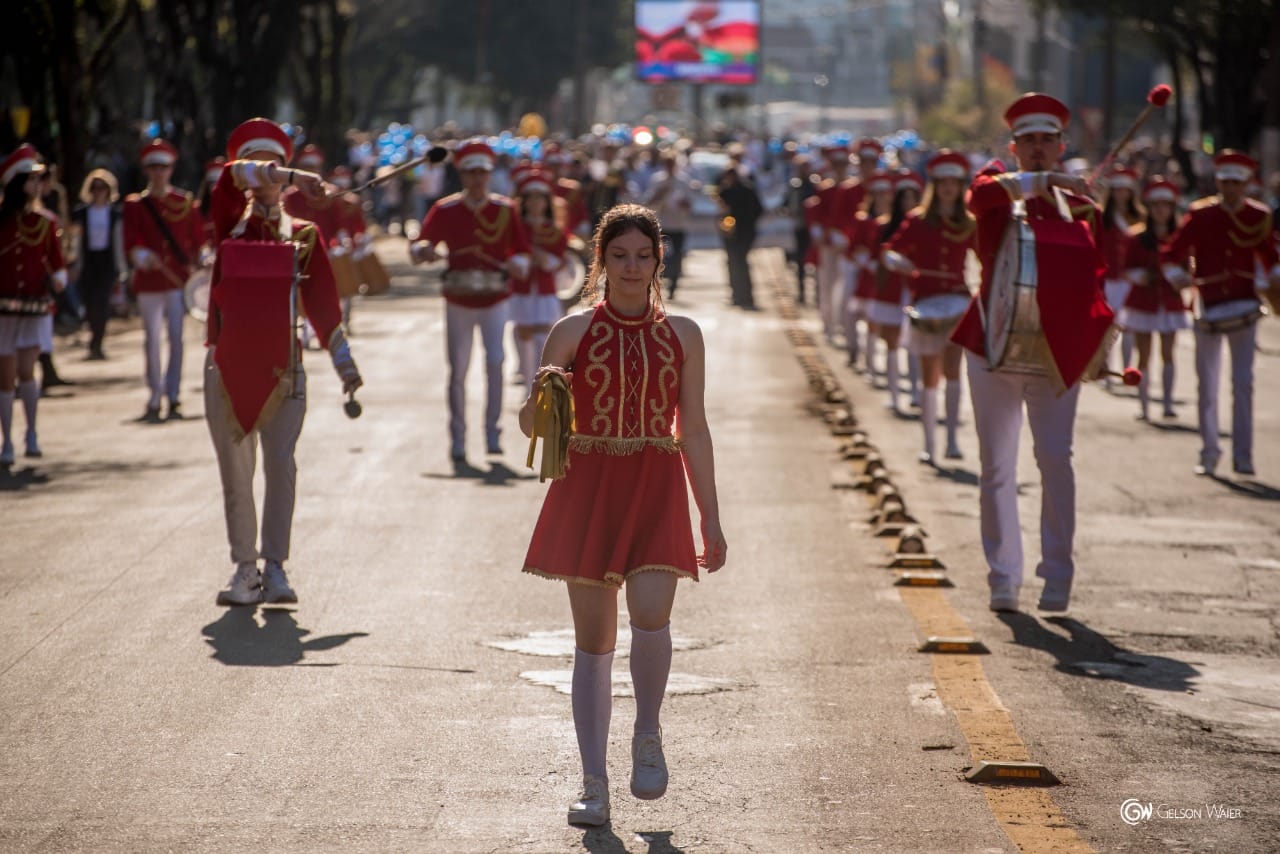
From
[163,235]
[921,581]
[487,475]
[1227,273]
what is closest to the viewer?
[921,581]

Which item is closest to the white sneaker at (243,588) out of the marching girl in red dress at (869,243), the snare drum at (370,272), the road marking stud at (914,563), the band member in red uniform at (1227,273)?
the road marking stud at (914,563)

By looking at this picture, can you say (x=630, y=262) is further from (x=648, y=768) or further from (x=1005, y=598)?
(x=1005, y=598)

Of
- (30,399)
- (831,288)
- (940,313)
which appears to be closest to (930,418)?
(940,313)

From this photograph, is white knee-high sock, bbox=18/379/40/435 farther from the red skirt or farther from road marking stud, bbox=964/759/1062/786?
road marking stud, bbox=964/759/1062/786

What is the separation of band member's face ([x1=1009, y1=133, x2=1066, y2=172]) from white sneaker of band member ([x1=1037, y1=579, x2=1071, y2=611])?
177cm

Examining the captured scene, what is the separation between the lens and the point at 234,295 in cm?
998

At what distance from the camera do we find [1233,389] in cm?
1517

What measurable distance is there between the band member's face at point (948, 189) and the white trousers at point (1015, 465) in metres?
5.29

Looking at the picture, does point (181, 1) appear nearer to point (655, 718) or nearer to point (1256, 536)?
point (1256, 536)

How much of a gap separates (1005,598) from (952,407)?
5717 millimetres

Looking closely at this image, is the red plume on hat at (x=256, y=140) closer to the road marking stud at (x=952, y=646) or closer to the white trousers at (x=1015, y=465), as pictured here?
the white trousers at (x=1015, y=465)

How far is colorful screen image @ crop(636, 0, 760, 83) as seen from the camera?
9738 centimetres

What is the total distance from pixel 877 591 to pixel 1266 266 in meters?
5.66

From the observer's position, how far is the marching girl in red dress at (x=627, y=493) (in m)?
6.45
